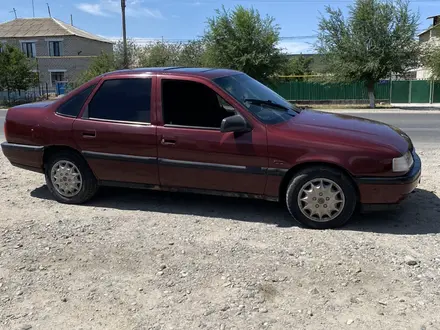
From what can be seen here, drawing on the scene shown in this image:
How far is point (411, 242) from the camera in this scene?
13.8 ft

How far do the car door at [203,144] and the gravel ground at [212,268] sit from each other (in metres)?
0.44

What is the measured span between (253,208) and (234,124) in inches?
47.1

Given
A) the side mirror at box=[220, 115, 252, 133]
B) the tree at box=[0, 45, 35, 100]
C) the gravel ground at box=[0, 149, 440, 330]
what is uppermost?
the tree at box=[0, 45, 35, 100]

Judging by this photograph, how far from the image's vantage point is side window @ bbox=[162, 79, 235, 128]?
16.1 ft

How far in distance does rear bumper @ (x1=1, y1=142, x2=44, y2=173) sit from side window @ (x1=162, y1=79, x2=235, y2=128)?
1.75m

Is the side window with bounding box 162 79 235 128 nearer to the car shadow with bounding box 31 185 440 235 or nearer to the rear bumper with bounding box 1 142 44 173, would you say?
the car shadow with bounding box 31 185 440 235

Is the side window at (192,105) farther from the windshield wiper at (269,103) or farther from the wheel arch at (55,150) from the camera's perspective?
the wheel arch at (55,150)

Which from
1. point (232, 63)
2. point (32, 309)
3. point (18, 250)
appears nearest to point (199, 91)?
point (18, 250)

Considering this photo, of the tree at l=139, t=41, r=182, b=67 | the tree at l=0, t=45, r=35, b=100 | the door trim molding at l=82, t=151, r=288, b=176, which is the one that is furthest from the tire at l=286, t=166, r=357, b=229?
the tree at l=0, t=45, r=35, b=100

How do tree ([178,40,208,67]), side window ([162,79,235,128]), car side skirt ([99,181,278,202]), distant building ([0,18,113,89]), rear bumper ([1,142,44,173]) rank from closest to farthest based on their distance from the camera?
car side skirt ([99,181,278,202])
side window ([162,79,235,128])
rear bumper ([1,142,44,173])
tree ([178,40,208,67])
distant building ([0,18,113,89])

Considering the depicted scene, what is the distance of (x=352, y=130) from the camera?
4613 mm

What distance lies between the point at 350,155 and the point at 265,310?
1904 mm

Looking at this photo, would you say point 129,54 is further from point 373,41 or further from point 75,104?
point 75,104

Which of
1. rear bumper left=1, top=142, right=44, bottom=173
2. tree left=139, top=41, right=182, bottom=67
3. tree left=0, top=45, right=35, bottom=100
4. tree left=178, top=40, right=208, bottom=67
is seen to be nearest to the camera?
rear bumper left=1, top=142, right=44, bottom=173
